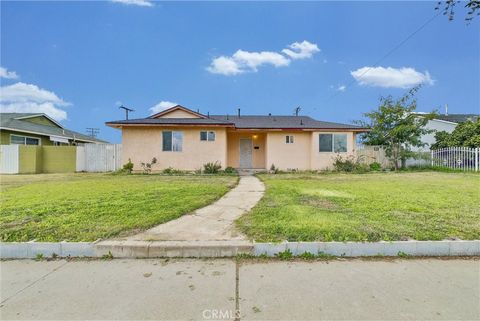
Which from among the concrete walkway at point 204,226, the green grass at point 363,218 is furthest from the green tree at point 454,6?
the concrete walkway at point 204,226

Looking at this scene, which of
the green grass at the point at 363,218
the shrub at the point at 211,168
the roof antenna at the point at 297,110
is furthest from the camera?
the roof antenna at the point at 297,110

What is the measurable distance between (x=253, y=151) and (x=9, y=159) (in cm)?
1459

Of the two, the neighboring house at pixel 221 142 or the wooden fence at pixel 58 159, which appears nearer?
the neighboring house at pixel 221 142

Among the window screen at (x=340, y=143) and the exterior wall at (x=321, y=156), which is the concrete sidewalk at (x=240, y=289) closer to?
the exterior wall at (x=321, y=156)

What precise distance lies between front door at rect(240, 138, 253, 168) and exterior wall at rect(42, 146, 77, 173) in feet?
34.5

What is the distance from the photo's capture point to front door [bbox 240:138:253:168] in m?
16.2

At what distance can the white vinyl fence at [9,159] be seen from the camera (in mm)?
13516

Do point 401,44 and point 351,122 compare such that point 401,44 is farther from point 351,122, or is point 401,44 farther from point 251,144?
point 251,144

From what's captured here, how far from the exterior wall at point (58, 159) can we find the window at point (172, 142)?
6065 millimetres

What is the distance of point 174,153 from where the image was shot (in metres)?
13.2

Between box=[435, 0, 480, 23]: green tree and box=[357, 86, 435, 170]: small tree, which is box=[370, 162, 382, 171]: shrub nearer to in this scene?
box=[357, 86, 435, 170]: small tree

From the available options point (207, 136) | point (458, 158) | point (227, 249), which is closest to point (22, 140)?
point (207, 136)

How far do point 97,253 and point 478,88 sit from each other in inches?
824

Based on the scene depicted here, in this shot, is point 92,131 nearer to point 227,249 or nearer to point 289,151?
point 289,151
